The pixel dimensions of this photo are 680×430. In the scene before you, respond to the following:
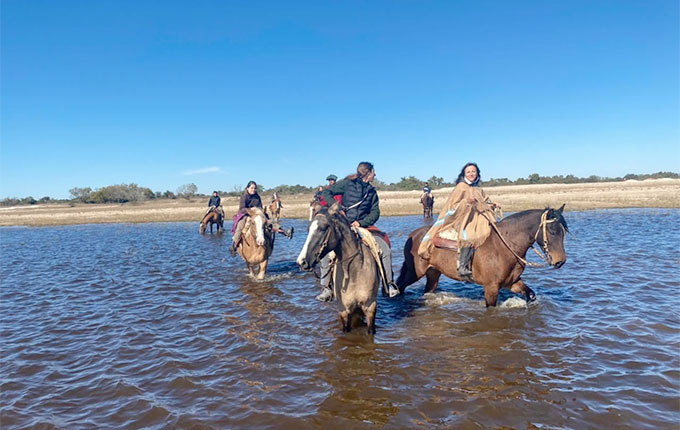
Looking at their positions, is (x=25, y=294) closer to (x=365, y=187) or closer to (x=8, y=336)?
(x=8, y=336)

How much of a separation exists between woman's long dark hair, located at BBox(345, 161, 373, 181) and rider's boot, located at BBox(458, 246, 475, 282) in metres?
2.37

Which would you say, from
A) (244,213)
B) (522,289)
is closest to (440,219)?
(522,289)

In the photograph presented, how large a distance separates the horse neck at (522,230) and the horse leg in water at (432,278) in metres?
1.82

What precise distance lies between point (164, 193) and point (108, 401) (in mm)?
93184

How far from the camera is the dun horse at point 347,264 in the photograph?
16.9ft

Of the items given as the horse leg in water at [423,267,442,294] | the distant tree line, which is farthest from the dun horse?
the distant tree line

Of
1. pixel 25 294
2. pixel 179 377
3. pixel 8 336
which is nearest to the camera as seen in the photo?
pixel 179 377

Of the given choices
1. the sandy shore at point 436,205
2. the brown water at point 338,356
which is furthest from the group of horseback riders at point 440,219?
the sandy shore at point 436,205

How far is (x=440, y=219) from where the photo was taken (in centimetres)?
752

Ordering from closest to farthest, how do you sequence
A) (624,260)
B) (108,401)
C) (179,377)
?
(108,401), (179,377), (624,260)

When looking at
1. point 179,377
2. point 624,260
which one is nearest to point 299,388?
point 179,377

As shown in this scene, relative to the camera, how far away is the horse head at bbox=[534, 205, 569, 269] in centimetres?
647

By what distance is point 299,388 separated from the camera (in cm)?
479

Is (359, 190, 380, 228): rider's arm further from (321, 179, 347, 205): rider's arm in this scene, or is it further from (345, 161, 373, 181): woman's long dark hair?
(321, 179, 347, 205): rider's arm
